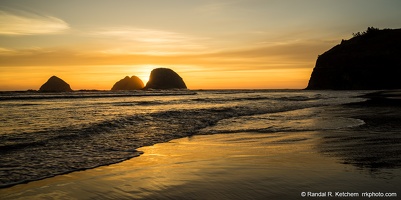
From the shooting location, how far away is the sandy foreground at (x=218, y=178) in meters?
5.11

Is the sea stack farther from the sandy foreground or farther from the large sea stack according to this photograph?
the sandy foreground

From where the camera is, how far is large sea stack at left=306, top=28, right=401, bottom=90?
112250mm

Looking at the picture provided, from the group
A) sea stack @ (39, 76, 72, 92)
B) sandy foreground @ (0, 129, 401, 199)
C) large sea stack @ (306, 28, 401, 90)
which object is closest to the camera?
sandy foreground @ (0, 129, 401, 199)

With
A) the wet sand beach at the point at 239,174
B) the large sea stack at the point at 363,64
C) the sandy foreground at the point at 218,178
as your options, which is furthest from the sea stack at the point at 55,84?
the sandy foreground at the point at 218,178

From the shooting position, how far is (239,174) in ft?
20.3

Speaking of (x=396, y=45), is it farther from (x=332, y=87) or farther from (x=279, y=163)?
(x=279, y=163)

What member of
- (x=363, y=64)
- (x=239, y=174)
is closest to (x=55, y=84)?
(x=363, y=64)

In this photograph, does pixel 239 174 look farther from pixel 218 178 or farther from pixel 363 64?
pixel 363 64

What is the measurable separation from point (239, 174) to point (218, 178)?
53 centimetres

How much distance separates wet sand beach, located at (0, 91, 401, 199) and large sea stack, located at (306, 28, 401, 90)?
396 feet

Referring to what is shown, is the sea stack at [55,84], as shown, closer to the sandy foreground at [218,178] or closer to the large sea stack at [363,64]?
the large sea stack at [363,64]

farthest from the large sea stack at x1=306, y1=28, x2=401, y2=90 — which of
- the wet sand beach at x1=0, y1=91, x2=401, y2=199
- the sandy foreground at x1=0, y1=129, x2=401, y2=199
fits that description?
the sandy foreground at x1=0, y1=129, x2=401, y2=199

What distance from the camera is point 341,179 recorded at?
18.3 ft

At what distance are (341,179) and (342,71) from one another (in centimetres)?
12970
